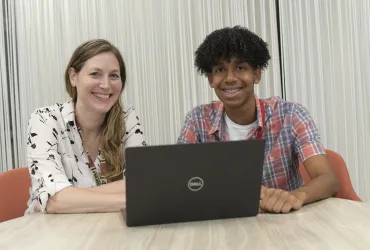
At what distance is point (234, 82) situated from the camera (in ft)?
6.84

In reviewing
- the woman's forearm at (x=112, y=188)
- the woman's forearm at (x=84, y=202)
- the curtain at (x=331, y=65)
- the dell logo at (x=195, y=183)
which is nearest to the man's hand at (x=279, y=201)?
the dell logo at (x=195, y=183)

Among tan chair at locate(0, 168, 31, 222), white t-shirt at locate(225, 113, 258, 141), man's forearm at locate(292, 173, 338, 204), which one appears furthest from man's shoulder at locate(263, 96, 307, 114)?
tan chair at locate(0, 168, 31, 222)

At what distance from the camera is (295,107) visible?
2068 mm

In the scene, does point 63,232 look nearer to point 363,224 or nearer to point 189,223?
point 189,223

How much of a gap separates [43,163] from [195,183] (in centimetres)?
90

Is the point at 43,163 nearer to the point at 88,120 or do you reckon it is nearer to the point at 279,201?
the point at 88,120

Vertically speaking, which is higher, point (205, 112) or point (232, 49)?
point (232, 49)

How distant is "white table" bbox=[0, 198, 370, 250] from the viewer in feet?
3.41

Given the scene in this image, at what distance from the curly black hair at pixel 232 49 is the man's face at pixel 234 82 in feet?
0.10

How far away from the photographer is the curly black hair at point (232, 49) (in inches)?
81.8

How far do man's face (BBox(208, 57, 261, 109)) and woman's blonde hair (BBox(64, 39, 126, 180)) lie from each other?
0.50 meters

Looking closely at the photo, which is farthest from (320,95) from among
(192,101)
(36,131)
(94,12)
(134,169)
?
(134,169)

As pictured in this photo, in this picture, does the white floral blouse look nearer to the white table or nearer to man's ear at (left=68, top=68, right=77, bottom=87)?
man's ear at (left=68, top=68, right=77, bottom=87)

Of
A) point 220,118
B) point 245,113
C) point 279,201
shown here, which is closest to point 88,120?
point 220,118
